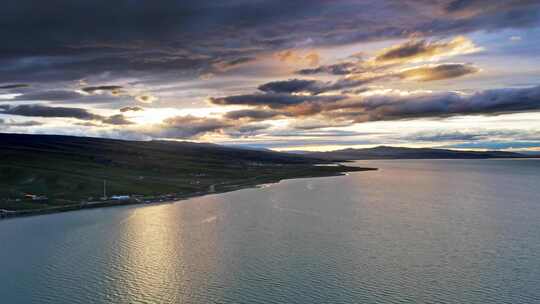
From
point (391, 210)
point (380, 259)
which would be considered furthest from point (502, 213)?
point (380, 259)

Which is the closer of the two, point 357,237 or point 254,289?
point 254,289

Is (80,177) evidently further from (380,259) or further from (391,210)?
(380,259)

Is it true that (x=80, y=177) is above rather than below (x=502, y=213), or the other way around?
above

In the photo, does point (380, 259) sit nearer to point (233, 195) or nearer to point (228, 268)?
point (228, 268)

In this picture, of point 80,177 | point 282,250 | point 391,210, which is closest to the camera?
point 282,250

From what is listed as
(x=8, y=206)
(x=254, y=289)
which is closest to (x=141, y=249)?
(x=254, y=289)

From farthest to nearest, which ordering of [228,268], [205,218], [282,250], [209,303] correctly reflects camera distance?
[205,218]
[282,250]
[228,268]
[209,303]
